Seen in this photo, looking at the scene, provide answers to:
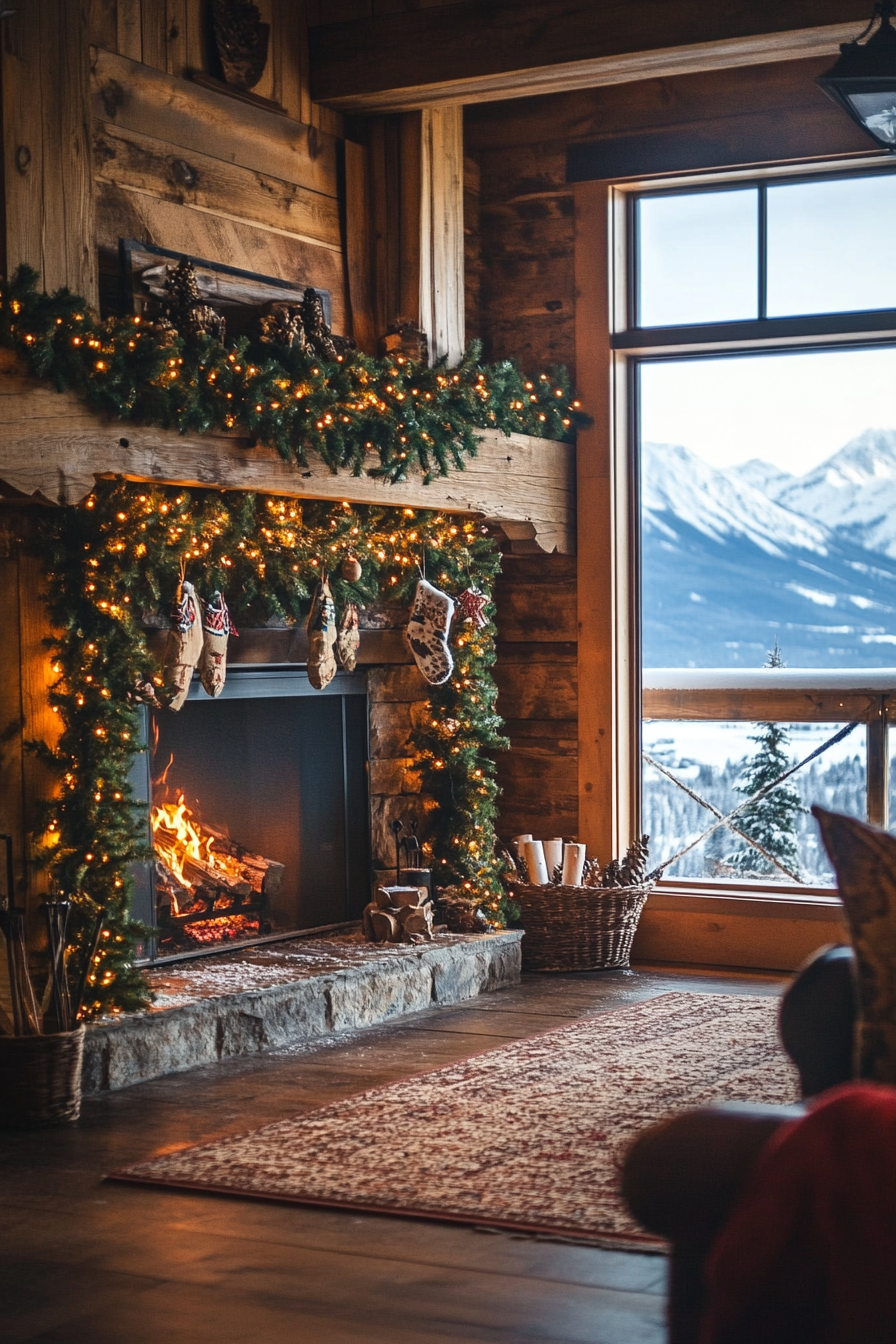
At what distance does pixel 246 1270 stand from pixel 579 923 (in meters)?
3.22

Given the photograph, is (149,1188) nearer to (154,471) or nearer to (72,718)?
(72,718)

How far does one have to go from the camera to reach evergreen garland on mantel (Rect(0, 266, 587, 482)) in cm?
412

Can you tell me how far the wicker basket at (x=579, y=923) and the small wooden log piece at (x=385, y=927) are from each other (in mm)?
680

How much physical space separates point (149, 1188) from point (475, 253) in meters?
4.26

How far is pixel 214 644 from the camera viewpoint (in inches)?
193

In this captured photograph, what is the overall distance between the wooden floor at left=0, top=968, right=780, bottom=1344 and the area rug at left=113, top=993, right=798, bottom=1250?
90 mm

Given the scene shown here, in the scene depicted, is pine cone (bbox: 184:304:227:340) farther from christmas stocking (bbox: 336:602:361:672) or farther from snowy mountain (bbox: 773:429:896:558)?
snowy mountain (bbox: 773:429:896:558)

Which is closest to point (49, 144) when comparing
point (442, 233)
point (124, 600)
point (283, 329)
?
point (283, 329)

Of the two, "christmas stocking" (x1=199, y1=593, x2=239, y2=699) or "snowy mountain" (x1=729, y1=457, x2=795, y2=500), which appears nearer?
"christmas stocking" (x1=199, y1=593, x2=239, y2=699)

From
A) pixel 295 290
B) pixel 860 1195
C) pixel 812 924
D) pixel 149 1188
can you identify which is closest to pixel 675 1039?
pixel 812 924

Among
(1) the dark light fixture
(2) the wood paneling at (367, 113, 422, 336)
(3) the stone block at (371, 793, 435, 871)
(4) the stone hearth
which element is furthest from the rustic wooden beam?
(4) the stone hearth

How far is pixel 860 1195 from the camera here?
1687 mm

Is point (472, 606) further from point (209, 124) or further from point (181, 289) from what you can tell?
point (209, 124)

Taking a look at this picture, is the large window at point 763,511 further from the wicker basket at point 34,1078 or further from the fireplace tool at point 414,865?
the wicker basket at point 34,1078
